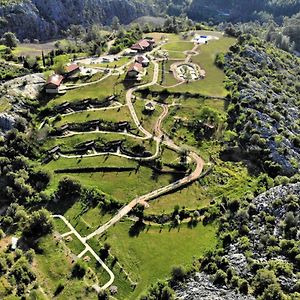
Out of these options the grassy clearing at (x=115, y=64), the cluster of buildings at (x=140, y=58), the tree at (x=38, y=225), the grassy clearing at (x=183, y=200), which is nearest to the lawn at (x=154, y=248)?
the grassy clearing at (x=183, y=200)

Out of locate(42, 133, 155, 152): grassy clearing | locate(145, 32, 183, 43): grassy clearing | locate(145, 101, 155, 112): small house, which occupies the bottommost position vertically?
locate(42, 133, 155, 152): grassy clearing

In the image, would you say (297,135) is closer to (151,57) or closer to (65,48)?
(151,57)

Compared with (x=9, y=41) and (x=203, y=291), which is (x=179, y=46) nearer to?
(x=9, y=41)

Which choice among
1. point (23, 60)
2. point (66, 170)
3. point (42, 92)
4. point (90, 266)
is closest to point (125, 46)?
point (23, 60)

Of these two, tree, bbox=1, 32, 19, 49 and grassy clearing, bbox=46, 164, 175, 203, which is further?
tree, bbox=1, 32, 19, 49

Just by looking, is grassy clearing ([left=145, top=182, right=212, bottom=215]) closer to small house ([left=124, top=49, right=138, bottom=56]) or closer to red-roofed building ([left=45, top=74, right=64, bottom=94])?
red-roofed building ([left=45, top=74, right=64, bottom=94])

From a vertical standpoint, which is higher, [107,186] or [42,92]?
[42,92]

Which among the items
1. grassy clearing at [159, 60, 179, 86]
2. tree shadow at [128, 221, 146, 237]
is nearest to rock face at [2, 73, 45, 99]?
grassy clearing at [159, 60, 179, 86]
